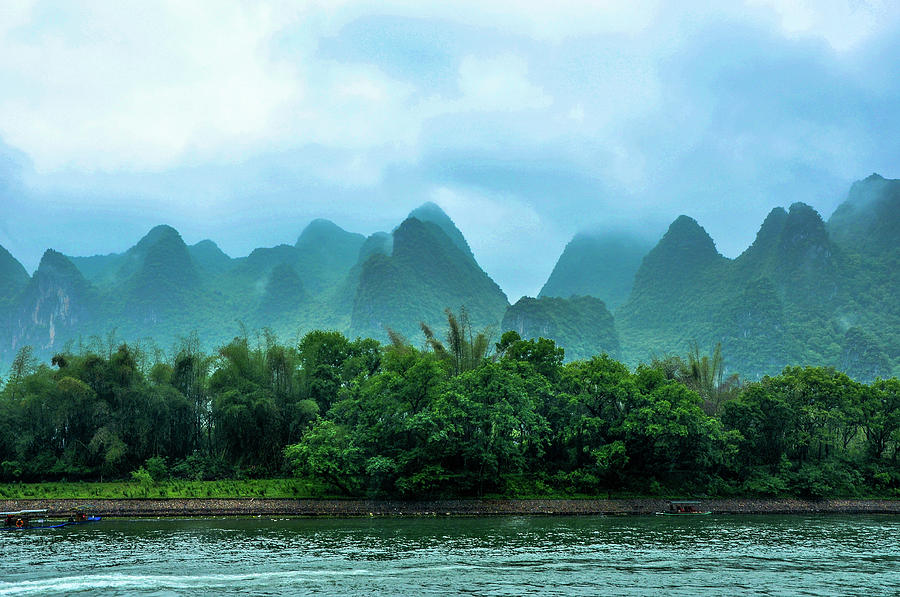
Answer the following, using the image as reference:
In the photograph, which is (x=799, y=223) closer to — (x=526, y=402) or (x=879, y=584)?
(x=526, y=402)

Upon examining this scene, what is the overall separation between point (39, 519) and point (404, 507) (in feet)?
68.1

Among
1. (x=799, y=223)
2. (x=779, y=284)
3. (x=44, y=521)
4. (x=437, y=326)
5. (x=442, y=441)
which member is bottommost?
(x=44, y=521)

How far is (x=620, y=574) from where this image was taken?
23.6 meters

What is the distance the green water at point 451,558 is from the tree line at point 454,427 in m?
6.96

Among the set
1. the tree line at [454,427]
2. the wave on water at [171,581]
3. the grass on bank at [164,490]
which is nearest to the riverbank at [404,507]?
the grass on bank at [164,490]

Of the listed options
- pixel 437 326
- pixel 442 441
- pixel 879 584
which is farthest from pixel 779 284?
pixel 879 584

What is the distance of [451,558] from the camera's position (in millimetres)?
26234

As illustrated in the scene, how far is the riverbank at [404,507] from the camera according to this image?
40812mm

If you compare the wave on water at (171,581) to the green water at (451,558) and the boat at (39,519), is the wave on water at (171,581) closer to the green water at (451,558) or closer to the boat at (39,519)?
the green water at (451,558)

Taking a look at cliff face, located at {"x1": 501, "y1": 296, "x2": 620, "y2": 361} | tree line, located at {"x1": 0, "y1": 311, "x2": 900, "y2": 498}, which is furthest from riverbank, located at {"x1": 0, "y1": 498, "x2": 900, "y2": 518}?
cliff face, located at {"x1": 501, "y1": 296, "x2": 620, "y2": 361}

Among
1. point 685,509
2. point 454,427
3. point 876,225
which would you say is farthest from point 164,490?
point 876,225

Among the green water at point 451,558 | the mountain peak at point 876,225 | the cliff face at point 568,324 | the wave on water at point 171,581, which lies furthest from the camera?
the cliff face at point 568,324

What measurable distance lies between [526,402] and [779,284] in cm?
15351

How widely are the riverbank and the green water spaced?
2.74 meters
